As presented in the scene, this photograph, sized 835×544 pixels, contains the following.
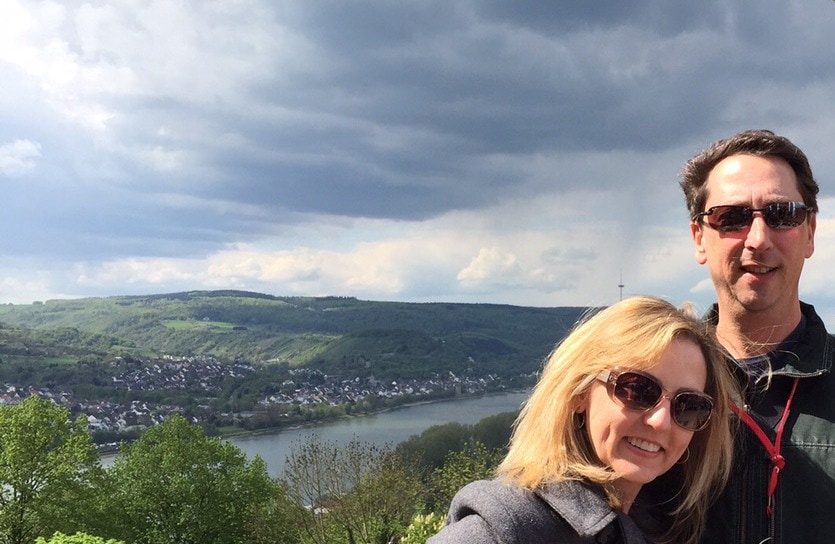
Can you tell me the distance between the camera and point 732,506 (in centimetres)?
172

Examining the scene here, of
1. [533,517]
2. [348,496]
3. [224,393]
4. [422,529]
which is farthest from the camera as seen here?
[224,393]

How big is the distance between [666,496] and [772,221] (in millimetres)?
766

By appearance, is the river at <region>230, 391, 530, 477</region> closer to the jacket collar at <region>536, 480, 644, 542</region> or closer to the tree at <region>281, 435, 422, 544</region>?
the tree at <region>281, 435, 422, 544</region>

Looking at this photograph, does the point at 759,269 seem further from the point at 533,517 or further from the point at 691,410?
the point at 533,517

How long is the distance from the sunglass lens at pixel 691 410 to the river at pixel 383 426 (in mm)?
46101

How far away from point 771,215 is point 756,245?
0.11 meters

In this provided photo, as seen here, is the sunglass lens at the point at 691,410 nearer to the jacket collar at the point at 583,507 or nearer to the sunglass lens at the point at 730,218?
the jacket collar at the point at 583,507

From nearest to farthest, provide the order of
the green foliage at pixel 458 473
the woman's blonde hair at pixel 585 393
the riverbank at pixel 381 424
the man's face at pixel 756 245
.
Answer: the woman's blonde hair at pixel 585 393 → the man's face at pixel 756 245 → the green foliage at pixel 458 473 → the riverbank at pixel 381 424

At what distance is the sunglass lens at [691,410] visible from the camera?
5.17ft

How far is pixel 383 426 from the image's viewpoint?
221ft

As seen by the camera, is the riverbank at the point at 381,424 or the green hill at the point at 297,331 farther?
the green hill at the point at 297,331

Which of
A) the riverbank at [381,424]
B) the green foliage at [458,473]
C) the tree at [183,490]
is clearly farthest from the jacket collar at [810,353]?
the riverbank at [381,424]

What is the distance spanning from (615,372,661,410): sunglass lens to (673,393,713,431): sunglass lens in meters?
0.07

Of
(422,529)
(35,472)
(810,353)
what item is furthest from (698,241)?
(35,472)
